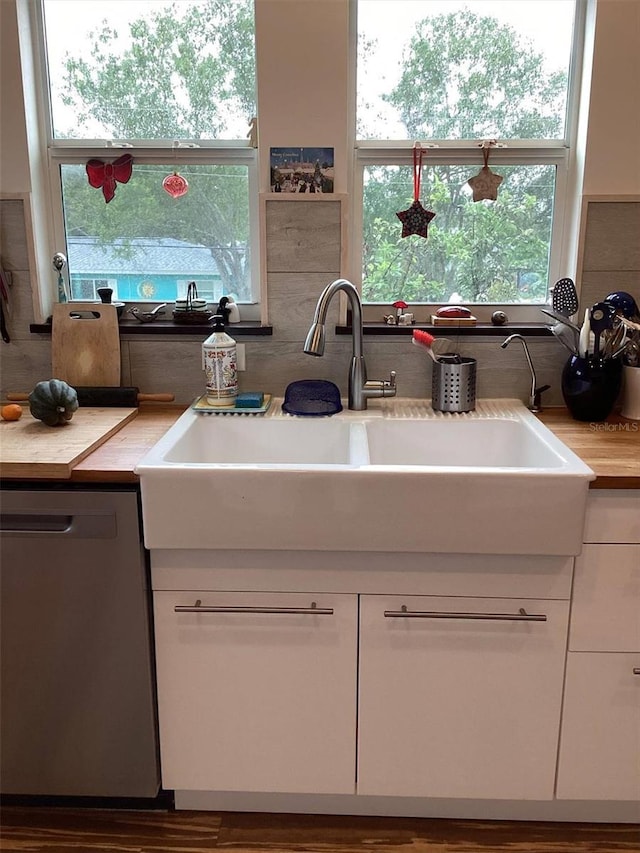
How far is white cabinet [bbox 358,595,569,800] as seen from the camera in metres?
1.54

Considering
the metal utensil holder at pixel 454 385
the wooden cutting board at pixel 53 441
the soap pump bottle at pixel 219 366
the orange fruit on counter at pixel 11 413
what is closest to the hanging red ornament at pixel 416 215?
the metal utensil holder at pixel 454 385

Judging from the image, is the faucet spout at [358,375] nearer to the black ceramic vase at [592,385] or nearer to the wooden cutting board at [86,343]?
the black ceramic vase at [592,385]

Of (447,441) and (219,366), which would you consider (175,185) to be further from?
(447,441)

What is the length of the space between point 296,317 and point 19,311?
81 cm

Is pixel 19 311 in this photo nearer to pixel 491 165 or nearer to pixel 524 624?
pixel 491 165

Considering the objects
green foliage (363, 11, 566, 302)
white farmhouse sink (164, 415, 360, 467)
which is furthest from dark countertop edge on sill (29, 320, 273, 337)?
green foliage (363, 11, 566, 302)

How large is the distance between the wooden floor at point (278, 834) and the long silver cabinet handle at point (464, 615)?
0.58 m

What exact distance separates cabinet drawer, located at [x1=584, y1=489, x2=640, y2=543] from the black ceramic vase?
0.41 meters

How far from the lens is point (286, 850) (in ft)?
5.42

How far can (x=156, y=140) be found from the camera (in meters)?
2.08

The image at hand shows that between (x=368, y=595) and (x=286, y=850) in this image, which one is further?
(x=286, y=850)

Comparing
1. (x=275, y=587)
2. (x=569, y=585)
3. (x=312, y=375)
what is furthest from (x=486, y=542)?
(x=312, y=375)

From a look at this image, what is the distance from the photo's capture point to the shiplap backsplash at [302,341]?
77.4 inches

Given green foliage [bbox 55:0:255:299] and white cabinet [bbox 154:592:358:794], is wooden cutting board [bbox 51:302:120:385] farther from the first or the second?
white cabinet [bbox 154:592:358:794]
